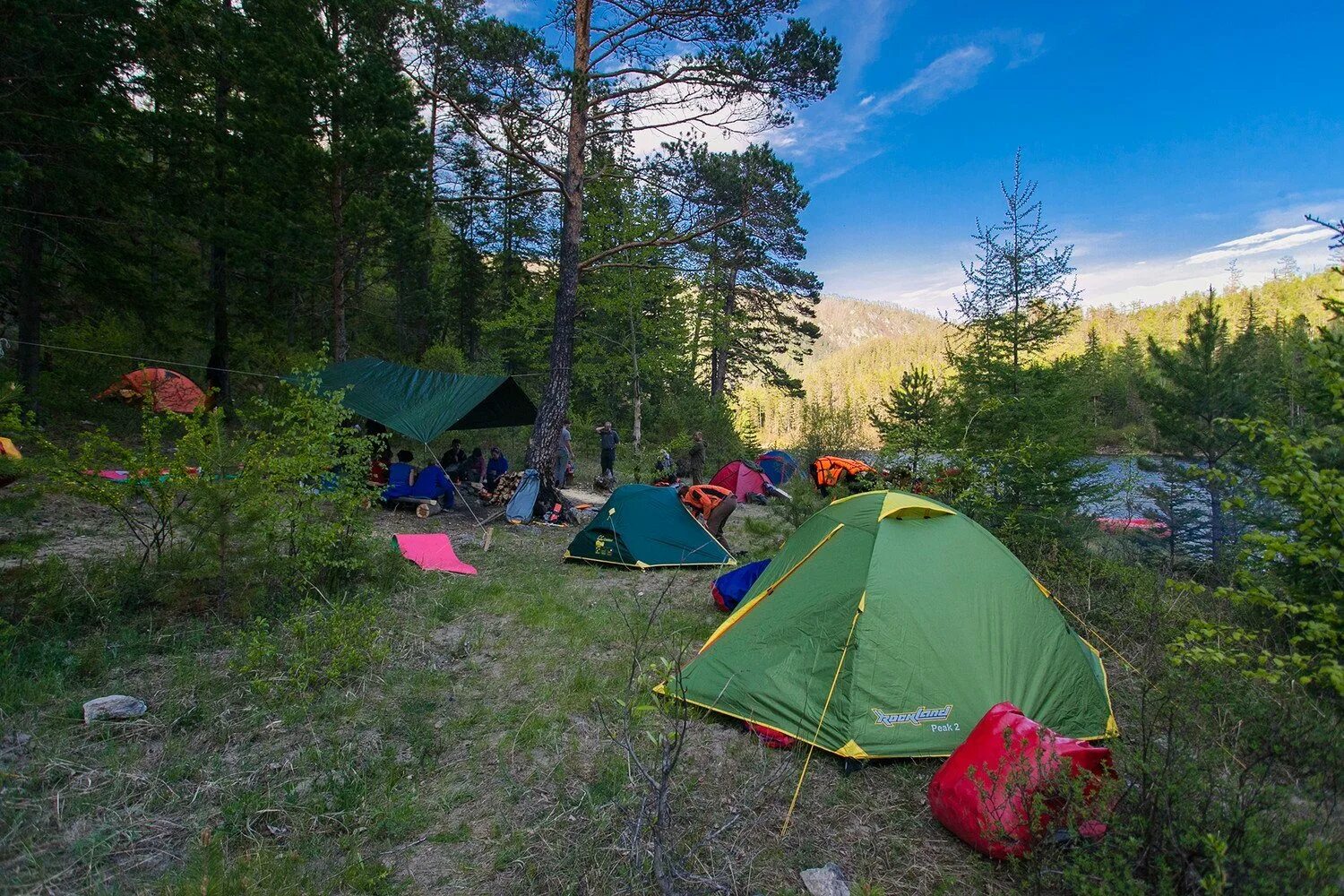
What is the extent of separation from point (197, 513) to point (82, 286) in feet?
30.7

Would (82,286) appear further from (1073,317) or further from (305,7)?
(1073,317)

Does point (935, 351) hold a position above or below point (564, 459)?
above

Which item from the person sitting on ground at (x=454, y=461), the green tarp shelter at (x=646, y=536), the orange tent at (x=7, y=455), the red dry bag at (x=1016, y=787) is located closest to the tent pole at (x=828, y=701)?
the red dry bag at (x=1016, y=787)

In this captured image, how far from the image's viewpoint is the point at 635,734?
3.41 meters

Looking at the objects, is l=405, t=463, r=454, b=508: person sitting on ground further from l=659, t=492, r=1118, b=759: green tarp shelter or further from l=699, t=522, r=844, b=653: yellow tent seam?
l=659, t=492, r=1118, b=759: green tarp shelter

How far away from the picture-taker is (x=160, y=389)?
12.5 meters

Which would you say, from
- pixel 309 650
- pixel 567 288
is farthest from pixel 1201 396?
pixel 309 650

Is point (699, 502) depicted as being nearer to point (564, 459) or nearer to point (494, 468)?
point (564, 459)

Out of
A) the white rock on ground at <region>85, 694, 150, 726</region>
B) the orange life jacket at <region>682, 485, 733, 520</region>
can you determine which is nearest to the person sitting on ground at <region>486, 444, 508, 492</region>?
the orange life jacket at <region>682, 485, 733, 520</region>

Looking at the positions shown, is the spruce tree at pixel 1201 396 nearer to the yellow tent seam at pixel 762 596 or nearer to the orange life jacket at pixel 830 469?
the orange life jacket at pixel 830 469

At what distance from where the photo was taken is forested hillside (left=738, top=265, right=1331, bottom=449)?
1833cm

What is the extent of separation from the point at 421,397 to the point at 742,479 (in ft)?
23.6

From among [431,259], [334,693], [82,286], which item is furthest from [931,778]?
[431,259]

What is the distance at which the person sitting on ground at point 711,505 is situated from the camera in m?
7.62
